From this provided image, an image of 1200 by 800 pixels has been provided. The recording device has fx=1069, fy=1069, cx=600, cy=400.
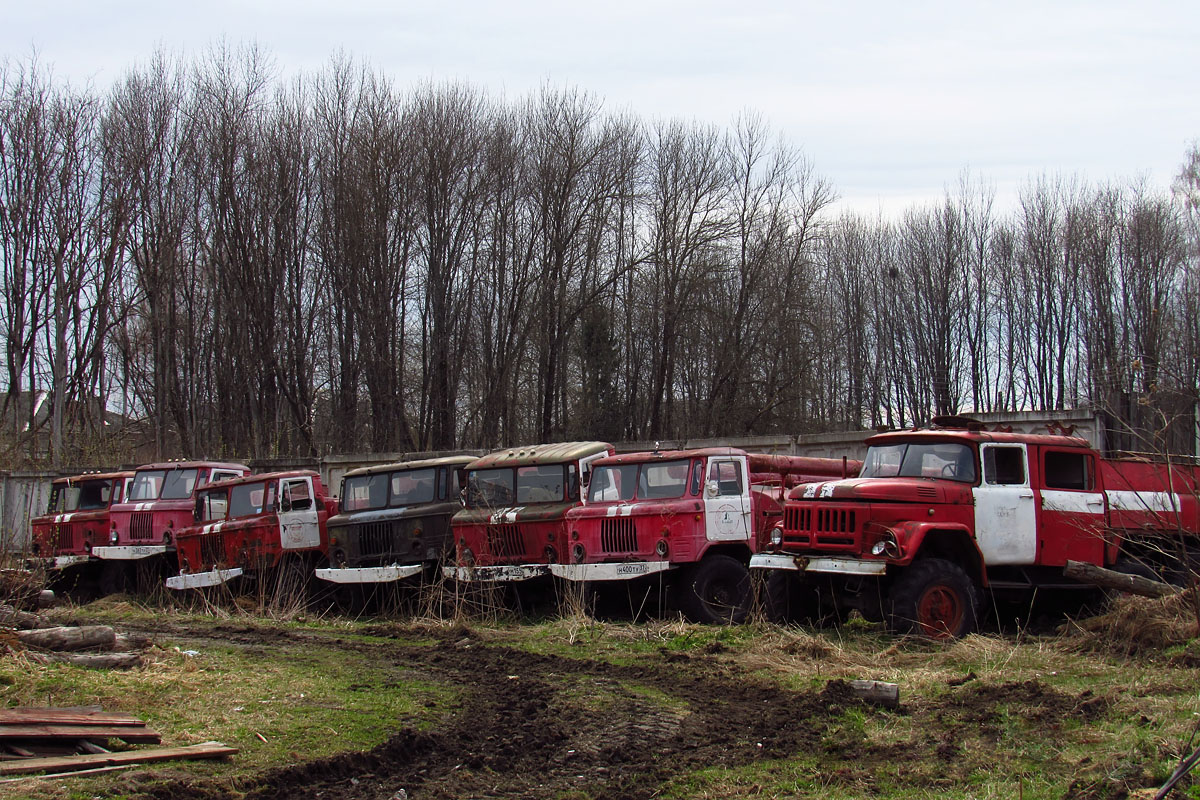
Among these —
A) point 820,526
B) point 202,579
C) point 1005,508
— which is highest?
point 1005,508

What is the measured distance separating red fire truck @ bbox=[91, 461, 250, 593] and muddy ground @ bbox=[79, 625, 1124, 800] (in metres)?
10.4

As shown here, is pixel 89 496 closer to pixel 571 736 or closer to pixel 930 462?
pixel 930 462

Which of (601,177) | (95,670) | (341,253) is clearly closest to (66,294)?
(341,253)

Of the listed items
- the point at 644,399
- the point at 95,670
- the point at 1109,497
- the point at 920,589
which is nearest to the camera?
the point at 95,670

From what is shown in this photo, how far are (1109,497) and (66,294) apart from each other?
30349mm

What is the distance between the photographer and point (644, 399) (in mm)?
37438

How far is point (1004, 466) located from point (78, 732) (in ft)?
30.4

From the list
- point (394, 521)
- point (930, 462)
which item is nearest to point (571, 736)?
point (930, 462)

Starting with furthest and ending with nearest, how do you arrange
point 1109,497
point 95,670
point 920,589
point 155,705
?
point 1109,497 → point 920,589 → point 95,670 → point 155,705

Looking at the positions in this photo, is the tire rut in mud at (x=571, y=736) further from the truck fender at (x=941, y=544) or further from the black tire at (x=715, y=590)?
the black tire at (x=715, y=590)

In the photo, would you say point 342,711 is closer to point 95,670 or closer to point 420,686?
point 420,686

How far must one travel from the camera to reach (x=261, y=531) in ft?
54.3

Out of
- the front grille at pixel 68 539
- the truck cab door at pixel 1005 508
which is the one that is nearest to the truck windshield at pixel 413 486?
the front grille at pixel 68 539

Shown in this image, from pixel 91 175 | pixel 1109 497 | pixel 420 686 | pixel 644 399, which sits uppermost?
pixel 91 175
